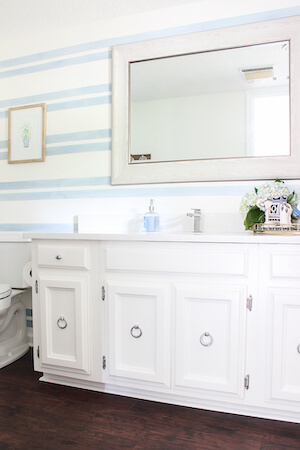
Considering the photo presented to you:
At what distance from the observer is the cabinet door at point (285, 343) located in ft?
4.88

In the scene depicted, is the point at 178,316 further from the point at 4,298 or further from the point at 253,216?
the point at 4,298

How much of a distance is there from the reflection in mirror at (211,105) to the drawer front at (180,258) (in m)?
0.68

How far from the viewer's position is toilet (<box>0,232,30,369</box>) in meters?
2.31

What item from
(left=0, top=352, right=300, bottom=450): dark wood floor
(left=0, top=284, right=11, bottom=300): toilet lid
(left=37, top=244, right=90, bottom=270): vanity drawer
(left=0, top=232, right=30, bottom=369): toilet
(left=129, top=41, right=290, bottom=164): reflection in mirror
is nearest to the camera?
(left=0, top=352, right=300, bottom=450): dark wood floor

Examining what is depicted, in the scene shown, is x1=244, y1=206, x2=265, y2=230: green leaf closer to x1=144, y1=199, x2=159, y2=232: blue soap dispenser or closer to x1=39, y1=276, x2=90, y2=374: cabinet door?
x1=144, y1=199, x2=159, y2=232: blue soap dispenser

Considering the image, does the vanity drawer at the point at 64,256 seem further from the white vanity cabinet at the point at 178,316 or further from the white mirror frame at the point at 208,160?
the white mirror frame at the point at 208,160

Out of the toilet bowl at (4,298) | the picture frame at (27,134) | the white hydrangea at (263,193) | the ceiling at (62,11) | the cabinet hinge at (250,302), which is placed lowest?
the toilet bowl at (4,298)

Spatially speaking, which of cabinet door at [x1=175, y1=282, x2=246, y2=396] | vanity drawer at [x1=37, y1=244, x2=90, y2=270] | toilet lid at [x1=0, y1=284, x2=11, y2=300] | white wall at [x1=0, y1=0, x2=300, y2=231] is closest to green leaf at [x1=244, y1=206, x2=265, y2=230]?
white wall at [x1=0, y1=0, x2=300, y2=231]

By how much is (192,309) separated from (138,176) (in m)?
0.94

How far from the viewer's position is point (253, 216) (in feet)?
5.97

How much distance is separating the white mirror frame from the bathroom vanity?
0.55 m

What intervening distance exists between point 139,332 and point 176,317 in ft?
0.67

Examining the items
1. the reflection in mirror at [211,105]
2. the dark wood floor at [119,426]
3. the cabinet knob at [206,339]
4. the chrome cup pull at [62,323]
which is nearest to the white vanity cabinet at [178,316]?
the cabinet knob at [206,339]

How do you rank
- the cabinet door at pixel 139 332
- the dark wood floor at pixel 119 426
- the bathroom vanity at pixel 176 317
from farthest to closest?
the cabinet door at pixel 139 332 < the bathroom vanity at pixel 176 317 < the dark wood floor at pixel 119 426
